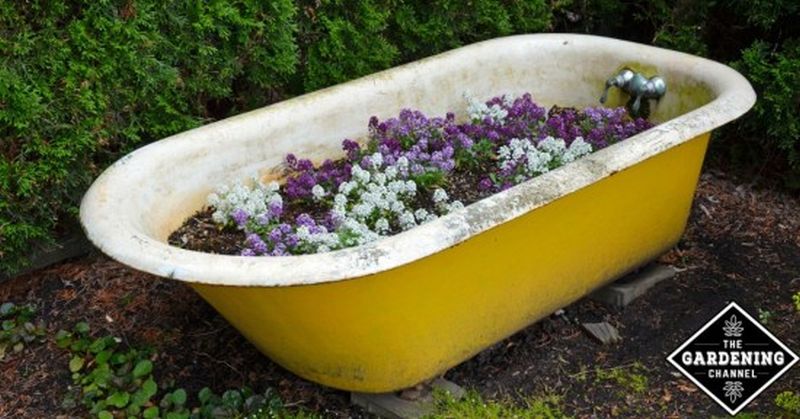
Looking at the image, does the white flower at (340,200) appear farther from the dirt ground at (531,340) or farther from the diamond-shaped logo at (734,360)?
the diamond-shaped logo at (734,360)

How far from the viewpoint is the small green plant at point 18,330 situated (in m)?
2.80

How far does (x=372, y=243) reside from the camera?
6.58 ft

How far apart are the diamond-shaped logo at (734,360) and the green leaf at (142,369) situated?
1.56 meters

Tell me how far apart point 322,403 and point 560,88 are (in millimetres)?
1517

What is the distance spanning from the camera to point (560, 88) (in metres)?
3.33

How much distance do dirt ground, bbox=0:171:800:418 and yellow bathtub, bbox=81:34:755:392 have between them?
0.15 metres

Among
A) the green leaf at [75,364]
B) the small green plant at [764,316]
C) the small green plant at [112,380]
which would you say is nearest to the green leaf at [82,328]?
the small green plant at [112,380]

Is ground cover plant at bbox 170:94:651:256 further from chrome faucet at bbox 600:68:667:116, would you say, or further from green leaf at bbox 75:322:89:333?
green leaf at bbox 75:322:89:333

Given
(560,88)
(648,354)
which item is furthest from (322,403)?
(560,88)

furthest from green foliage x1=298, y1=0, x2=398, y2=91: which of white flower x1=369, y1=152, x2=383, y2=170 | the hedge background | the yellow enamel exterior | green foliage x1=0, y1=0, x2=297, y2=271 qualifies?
the yellow enamel exterior

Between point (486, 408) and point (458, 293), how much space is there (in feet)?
1.31

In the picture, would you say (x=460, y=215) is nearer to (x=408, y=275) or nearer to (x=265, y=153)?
(x=408, y=275)

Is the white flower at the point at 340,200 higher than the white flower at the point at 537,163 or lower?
lower

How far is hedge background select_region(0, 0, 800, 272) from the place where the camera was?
259 cm
